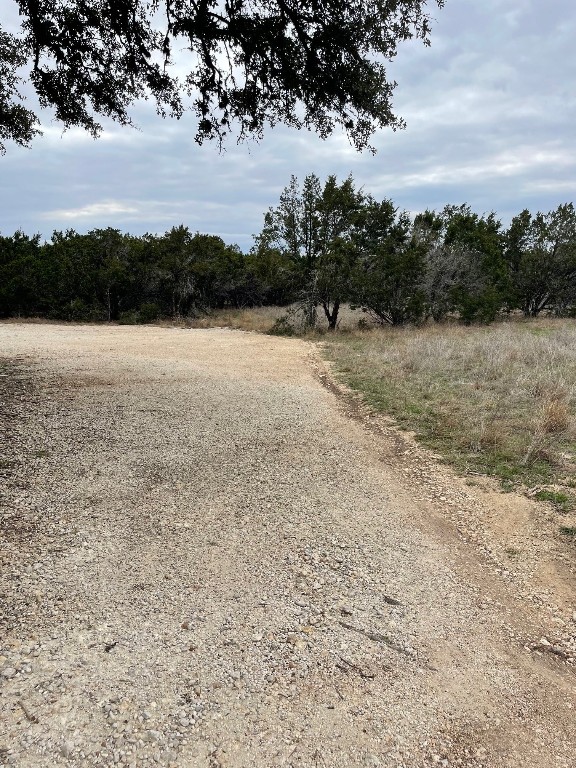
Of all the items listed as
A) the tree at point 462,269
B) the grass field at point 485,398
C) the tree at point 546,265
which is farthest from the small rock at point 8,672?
the tree at point 546,265

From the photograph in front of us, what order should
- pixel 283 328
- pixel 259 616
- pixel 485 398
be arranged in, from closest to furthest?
pixel 259 616
pixel 485 398
pixel 283 328

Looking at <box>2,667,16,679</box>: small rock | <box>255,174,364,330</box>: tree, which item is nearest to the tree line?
<box>255,174,364,330</box>: tree

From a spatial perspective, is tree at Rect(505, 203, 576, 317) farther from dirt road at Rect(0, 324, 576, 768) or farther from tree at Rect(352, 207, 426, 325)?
dirt road at Rect(0, 324, 576, 768)

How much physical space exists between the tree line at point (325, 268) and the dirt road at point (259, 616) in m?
14.8

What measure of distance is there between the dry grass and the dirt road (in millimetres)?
871

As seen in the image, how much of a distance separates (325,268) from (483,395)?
12.2 m

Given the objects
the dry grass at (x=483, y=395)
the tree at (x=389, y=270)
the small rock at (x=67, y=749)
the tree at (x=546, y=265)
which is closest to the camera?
the small rock at (x=67, y=749)

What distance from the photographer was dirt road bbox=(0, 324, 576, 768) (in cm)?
209

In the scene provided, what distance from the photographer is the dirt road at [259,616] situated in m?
2.09

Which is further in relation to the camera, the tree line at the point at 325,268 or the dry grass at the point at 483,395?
the tree line at the point at 325,268

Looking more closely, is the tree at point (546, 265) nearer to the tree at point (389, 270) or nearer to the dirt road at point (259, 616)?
the tree at point (389, 270)

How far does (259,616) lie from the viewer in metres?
2.85

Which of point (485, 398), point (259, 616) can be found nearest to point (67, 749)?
point (259, 616)

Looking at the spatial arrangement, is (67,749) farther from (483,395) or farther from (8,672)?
(483,395)
